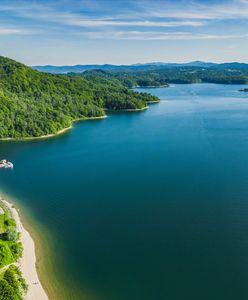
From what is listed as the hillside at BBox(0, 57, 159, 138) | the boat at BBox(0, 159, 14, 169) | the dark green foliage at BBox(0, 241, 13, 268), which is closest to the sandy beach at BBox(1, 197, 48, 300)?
the dark green foliage at BBox(0, 241, 13, 268)

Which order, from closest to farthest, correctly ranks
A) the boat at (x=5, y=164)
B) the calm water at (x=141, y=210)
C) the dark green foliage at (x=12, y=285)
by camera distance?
1. the dark green foliage at (x=12, y=285)
2. the calm water at (x=141, y=210)
3. the boat at (x=5, y=164)

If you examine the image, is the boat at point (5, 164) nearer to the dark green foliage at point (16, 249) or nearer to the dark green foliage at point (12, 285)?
the dark green foliage at point (16, 249)

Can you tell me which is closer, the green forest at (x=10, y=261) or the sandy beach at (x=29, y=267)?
the green forest at (x=10, y=261)

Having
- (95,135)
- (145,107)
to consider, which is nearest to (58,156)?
(95,135)

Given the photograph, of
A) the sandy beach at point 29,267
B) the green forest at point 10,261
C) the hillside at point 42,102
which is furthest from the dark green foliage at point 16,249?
the hillside at point 42,102

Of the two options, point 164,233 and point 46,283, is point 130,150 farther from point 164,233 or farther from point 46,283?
point 46,283

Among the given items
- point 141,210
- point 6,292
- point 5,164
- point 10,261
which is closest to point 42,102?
point 5,164

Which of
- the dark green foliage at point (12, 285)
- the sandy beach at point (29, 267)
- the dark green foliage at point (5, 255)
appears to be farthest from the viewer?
the dark green foliage at point (5, 255)
